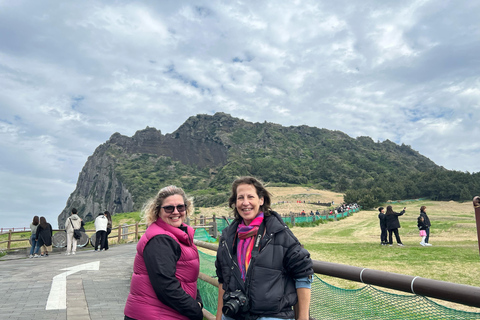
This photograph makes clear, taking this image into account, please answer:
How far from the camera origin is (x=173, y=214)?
2676 millimetres

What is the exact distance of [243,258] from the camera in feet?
7.52

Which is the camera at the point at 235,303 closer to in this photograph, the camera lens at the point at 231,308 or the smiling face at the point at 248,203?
the camera lens at the point at 231,308

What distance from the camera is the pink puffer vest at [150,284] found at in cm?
241

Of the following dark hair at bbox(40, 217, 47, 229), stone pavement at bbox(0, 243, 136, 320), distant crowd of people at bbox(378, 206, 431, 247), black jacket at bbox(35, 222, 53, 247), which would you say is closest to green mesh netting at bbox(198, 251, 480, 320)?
stone pavement at bbox(0, 243, 136, 320)

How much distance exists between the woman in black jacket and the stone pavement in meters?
3.69

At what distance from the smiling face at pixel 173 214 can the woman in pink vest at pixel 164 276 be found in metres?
0.02

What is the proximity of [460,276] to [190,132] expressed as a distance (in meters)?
189

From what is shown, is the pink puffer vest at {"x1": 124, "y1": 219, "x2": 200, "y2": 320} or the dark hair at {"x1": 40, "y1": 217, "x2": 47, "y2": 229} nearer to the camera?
the pink puffer vest at {"x1": 124, "y1": 219, "x2": 200, "y2": 320}

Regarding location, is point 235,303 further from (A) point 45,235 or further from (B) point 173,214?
(A) point 45,235

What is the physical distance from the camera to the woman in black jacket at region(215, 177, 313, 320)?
6.93 ft

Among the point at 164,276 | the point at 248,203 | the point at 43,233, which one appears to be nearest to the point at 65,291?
the point at 164,276

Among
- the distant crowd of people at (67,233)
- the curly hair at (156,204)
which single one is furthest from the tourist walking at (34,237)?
the curly hair at (156,204)

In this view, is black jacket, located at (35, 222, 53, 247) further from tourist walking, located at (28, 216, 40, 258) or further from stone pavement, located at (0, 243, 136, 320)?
stone pavement, located at (0, 243, 136, 320)

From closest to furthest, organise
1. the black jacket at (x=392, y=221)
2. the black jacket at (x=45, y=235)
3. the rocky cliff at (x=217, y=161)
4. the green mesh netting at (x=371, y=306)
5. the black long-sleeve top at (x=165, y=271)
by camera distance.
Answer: the green mesh netting at (x=371, y=306)
the black long-sleeve top at (x=165, y=271)
the black jacket at (x=45, y=235)
the black jacket at (x=392, y=221)
the rocky cliff at (x=217, y=161)
